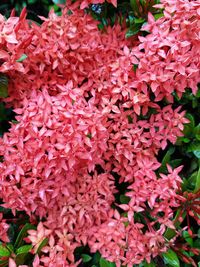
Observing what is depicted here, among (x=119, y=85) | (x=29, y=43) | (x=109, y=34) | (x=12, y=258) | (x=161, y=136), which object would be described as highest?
(x=29, y=43)

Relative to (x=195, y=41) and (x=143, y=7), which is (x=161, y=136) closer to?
(x=195, y=41)

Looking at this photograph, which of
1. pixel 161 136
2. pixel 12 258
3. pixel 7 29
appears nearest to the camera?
pixel 7 29

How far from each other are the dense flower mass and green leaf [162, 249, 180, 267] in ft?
0.16

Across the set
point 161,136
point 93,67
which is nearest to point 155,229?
point 161,136

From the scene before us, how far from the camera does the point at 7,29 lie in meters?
1.52

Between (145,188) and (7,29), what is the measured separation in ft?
2.66

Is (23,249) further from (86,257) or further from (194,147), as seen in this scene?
(194,147)

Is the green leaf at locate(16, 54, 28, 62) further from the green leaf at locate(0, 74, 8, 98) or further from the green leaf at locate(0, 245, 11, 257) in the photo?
the green leaf at locate(0, 245, 11, 257)

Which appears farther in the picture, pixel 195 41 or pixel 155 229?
pixel 155 229

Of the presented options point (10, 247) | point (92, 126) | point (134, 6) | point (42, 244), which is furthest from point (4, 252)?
point (134, 6)

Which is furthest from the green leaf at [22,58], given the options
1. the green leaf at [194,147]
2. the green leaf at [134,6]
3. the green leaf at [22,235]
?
the green leaf at [194,147]

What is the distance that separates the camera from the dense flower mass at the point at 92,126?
5.08 feet

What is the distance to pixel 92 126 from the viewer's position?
5.07ft

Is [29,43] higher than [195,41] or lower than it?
higher
